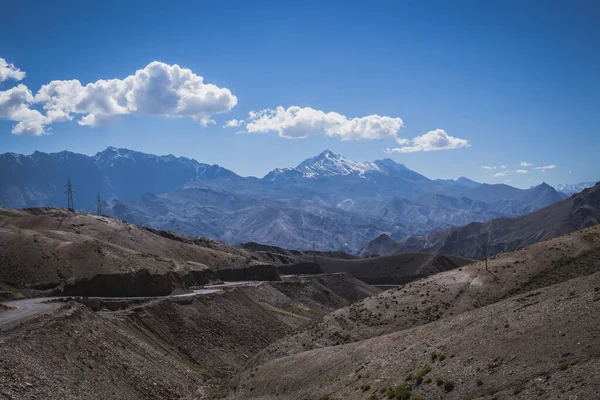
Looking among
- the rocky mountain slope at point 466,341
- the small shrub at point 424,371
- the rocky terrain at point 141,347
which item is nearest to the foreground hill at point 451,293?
the rocky mountain slope at point 466,341

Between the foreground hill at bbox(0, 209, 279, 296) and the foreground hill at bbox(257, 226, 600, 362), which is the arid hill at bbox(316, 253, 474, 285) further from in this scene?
the foreground hill at bbox(257, 226, 600, 362)

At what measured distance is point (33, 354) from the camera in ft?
108

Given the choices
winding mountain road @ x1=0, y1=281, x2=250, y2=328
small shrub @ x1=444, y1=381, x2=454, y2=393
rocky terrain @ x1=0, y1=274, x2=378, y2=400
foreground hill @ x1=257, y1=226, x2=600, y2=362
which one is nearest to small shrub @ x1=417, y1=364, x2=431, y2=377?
small shrub @ x1=444, y1=381, x2=454, y2=393

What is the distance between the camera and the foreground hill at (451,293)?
151ft

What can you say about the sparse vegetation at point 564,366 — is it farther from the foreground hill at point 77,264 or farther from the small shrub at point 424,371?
the foreground hill at point 77,264

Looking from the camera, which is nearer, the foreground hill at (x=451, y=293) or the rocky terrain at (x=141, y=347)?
the rocky terrain at (x=141, y=347)

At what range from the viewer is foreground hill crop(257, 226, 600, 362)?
46.1 metres

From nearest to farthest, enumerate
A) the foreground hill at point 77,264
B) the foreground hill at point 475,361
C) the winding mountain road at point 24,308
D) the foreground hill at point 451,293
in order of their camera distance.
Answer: the foreground hill at point 475,361 < the winding mountain road at point 24,308 < the foreground hill at point 451,293 < the foreground hill at point 77,264

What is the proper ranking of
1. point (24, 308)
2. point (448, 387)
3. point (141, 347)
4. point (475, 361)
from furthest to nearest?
point (24, 308)
point (141, 347)
point (475, 361)
point (448, 387)

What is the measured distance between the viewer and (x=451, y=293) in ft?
163

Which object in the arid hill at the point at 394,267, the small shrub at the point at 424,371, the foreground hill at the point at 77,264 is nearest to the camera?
the small shrub at the point at 424,371

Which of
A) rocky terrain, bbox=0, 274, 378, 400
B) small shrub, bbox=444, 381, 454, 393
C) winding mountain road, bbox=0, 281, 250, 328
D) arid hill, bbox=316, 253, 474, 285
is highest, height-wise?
small shrub, bbox=444, 381, 454, 393

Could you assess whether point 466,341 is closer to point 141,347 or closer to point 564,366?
point 564,366

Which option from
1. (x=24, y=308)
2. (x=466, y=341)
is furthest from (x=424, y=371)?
(x=24, y=308)
